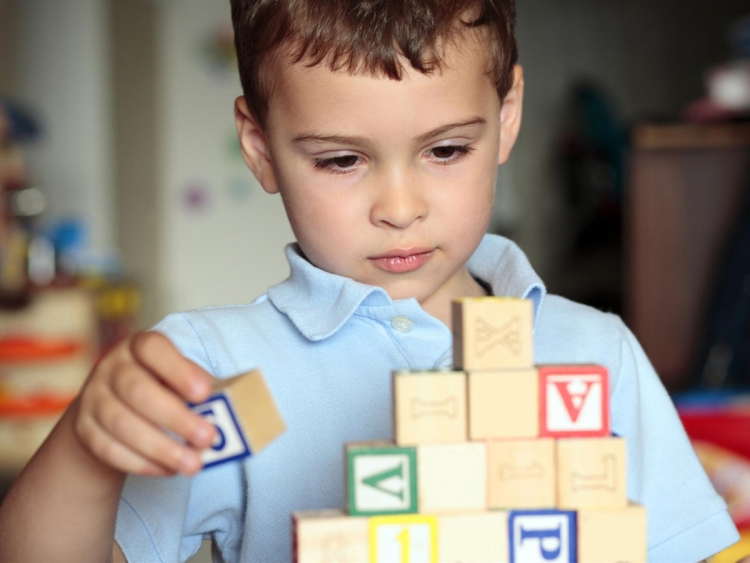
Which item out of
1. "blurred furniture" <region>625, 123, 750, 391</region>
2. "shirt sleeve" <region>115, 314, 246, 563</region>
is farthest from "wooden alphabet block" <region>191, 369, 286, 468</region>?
"blurred furniture" <region>625, 123, 750, 391</region>

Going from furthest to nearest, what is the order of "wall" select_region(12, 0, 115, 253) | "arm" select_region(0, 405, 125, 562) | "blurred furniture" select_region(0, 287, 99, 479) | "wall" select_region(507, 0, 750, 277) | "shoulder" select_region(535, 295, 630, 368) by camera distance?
"wall" select_region(507, 0, 750, 277), "wall" select_region(12, 0, 115, 253), "blurred furniture" select_region(0, 287, 99, 479), "shoulder" select_region(535, 295, 630, 368), "arm" select_region(0, 405, 125, 562)

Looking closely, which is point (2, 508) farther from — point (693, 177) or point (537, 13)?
point (537, 13)

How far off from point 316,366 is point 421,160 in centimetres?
19

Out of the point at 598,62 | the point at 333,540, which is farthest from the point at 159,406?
the point at 598,62

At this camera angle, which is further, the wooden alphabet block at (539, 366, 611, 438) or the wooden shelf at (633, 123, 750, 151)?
the wooden shelf at (633, 123, 750, 151)

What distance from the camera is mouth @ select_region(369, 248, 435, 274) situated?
0.76 meters

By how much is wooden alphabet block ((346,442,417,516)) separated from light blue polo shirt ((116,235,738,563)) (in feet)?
0.86

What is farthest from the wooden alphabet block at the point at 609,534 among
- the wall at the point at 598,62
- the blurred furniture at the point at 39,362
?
the wall at the point at 598,62

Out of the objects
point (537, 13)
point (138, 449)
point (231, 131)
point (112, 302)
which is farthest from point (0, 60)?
point (138, 449)

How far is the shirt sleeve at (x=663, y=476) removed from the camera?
79cm

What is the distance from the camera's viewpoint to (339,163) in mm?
739

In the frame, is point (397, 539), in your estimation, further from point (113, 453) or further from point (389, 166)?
point (389, 166)

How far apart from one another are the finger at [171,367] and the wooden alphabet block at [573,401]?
0.59 feet

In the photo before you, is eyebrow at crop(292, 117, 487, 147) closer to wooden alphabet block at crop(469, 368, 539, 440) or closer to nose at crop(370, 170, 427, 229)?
nose at crop(370, 170, 427, 229)
